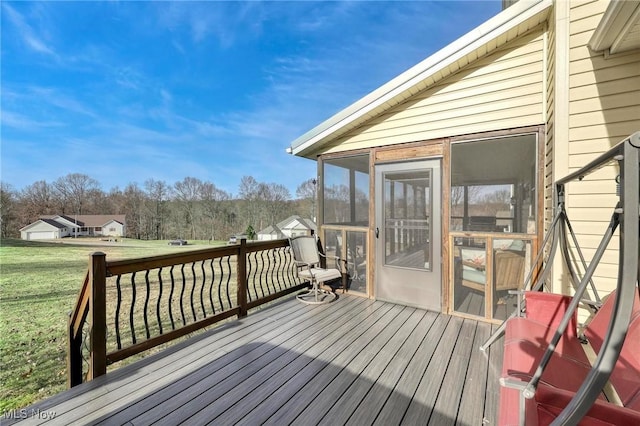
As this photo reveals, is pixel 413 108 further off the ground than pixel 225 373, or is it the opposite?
pixel 413 108

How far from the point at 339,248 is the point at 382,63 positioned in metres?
6.28

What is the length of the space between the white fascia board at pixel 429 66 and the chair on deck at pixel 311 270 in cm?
A: 162

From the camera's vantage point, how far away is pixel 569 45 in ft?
8.07

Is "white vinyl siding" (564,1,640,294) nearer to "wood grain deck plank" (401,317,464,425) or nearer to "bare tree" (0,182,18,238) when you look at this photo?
"wood grain deck plank" (401,317,464,425)

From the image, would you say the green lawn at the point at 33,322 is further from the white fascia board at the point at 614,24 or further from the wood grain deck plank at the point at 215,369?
the white fascia board at the point at 614,24

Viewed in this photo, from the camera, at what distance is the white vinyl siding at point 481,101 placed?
3.02 m

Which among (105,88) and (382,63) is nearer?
(382,63)

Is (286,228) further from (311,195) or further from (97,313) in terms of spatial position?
(97,313)

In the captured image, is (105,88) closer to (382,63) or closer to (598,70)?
(382,63)

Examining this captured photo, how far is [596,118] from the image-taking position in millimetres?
2369

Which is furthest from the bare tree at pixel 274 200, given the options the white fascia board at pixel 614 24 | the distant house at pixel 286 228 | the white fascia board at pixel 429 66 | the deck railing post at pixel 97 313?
the white fascia board at pixel 614 24

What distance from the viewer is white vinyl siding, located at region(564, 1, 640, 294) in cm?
226

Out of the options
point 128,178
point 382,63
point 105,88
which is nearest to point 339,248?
point 382,63

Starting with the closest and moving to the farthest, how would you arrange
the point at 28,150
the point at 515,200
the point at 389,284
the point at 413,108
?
the point at 515,200
the point at 413,108
the point at 389,284
the point at 28,150
